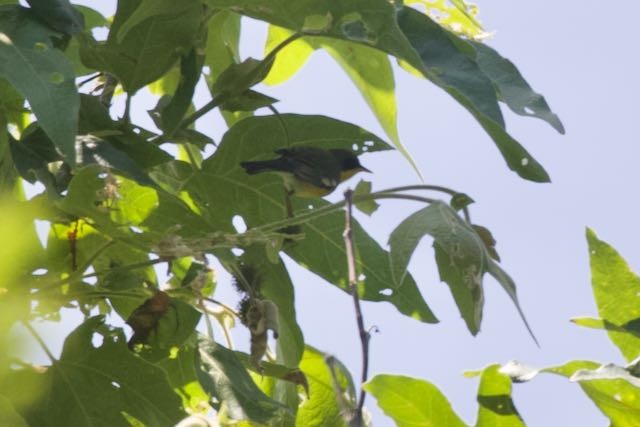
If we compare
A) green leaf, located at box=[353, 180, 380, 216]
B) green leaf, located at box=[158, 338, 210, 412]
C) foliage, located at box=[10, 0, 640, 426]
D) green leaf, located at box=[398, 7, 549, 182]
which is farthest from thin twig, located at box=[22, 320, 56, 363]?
green leaf, located at box=[398, 7, 549, 182]

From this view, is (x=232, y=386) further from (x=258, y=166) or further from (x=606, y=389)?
(x=606, y=389)

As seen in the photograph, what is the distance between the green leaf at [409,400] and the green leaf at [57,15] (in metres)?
0.45

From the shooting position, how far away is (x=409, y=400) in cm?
86

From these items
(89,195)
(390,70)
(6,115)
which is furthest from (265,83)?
(89,195)

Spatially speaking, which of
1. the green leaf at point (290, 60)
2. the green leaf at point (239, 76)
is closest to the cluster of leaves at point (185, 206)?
the green leaf at point (239, 76)

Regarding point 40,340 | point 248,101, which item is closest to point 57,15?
point 248,101

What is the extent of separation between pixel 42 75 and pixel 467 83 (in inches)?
13.7

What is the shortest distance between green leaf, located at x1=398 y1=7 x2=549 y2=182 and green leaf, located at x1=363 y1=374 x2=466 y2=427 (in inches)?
9.5

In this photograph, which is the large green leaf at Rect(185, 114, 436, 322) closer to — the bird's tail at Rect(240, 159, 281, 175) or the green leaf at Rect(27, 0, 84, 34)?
the bird's tail at Rect(240, 159, 281, 175)

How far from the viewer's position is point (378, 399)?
86cm

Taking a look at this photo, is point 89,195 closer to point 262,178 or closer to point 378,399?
point 262,178

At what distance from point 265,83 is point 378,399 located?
0.75 metres

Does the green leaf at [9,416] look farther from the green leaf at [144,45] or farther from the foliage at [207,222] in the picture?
the green leaf at [144,45]

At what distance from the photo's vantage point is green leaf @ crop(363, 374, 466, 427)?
2.80ft
